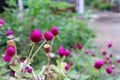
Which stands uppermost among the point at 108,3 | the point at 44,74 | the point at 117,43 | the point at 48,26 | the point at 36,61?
the point at 44,74

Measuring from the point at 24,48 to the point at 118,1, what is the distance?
7.67 metres

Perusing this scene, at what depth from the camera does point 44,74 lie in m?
1.11

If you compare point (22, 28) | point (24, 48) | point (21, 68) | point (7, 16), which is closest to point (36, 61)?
point (24, 48)

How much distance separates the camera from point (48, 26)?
2242 millimetres

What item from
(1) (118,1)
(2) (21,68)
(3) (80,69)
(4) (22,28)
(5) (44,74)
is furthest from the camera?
(1) (118,1)

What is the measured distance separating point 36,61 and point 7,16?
0.50m

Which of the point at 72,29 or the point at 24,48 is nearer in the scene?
the point at 24,48

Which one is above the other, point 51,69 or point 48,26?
point 51,69

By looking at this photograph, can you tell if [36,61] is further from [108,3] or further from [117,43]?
[108,3]

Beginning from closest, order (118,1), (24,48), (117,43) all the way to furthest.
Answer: (24,48)
(117,43)
(118,1)

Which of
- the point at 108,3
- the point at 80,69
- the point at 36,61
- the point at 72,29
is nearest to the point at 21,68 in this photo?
the point at 80,69

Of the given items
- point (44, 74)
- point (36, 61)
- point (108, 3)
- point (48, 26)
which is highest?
point (44, 74)

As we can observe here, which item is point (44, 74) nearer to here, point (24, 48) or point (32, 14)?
point (24, 48)

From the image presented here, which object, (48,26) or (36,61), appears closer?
(36,61)
